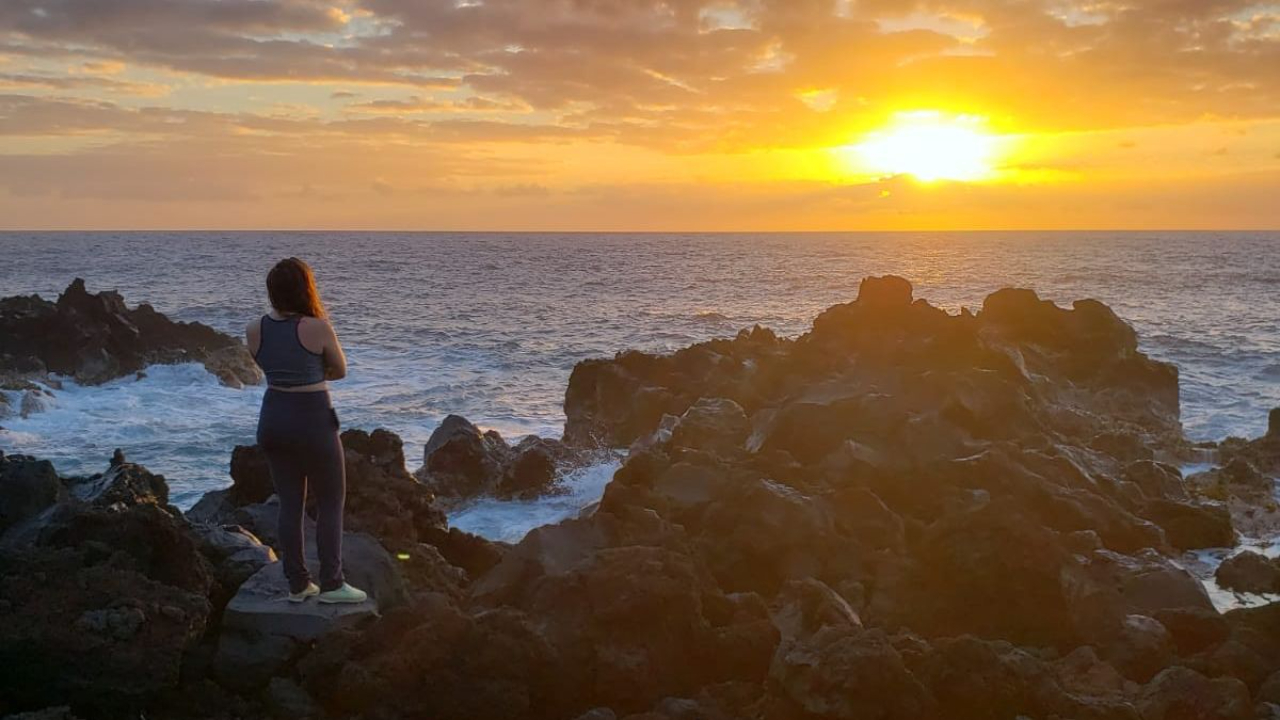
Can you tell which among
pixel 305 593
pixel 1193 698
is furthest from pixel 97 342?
pixel 1193 698

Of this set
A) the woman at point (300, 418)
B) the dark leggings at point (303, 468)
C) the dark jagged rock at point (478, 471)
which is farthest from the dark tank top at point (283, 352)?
the dark jagged rock at point (478, 471)

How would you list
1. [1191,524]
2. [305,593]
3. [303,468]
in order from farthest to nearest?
1. [1191,524]
2. [303,468]
3. [305,593]

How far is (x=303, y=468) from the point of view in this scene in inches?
269

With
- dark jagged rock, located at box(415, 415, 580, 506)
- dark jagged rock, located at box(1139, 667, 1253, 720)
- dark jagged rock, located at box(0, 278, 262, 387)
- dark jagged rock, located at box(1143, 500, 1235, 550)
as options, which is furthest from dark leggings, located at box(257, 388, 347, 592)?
dark jagged rock, located at box(0, 278, 262, 387)

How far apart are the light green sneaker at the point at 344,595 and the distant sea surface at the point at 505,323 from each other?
7606 millimetres

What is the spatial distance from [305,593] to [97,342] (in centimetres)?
2613

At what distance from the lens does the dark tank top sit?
255 inches

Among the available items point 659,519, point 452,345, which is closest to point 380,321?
point 452,345

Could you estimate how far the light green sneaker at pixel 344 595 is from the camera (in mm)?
6746

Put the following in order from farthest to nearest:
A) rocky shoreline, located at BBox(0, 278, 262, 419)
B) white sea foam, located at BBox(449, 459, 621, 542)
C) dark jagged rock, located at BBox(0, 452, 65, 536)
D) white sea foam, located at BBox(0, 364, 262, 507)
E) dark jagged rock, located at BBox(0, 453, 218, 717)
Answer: rocky shoreline, located at BBox(0, 278, 262, 419)
white sea foam, located at BBox(0, 364, 262, 507)
white sea foam, located at BBox(449, 459, 621, 542)
dark jagged rock, located at BBox(0, 452, 65, 536)
dark jagged rock, located at BBox(0, 453, 218, 717)

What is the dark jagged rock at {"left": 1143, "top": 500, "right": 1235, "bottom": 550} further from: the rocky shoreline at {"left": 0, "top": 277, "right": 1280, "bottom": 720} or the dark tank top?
the dark tank top

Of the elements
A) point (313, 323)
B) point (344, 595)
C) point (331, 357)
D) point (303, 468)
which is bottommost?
point (344, 595)

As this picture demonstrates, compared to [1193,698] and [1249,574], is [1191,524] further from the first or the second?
[1193,698]

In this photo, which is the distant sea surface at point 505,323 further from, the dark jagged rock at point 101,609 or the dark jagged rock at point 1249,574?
the dark jagged rock at point 1249,574
